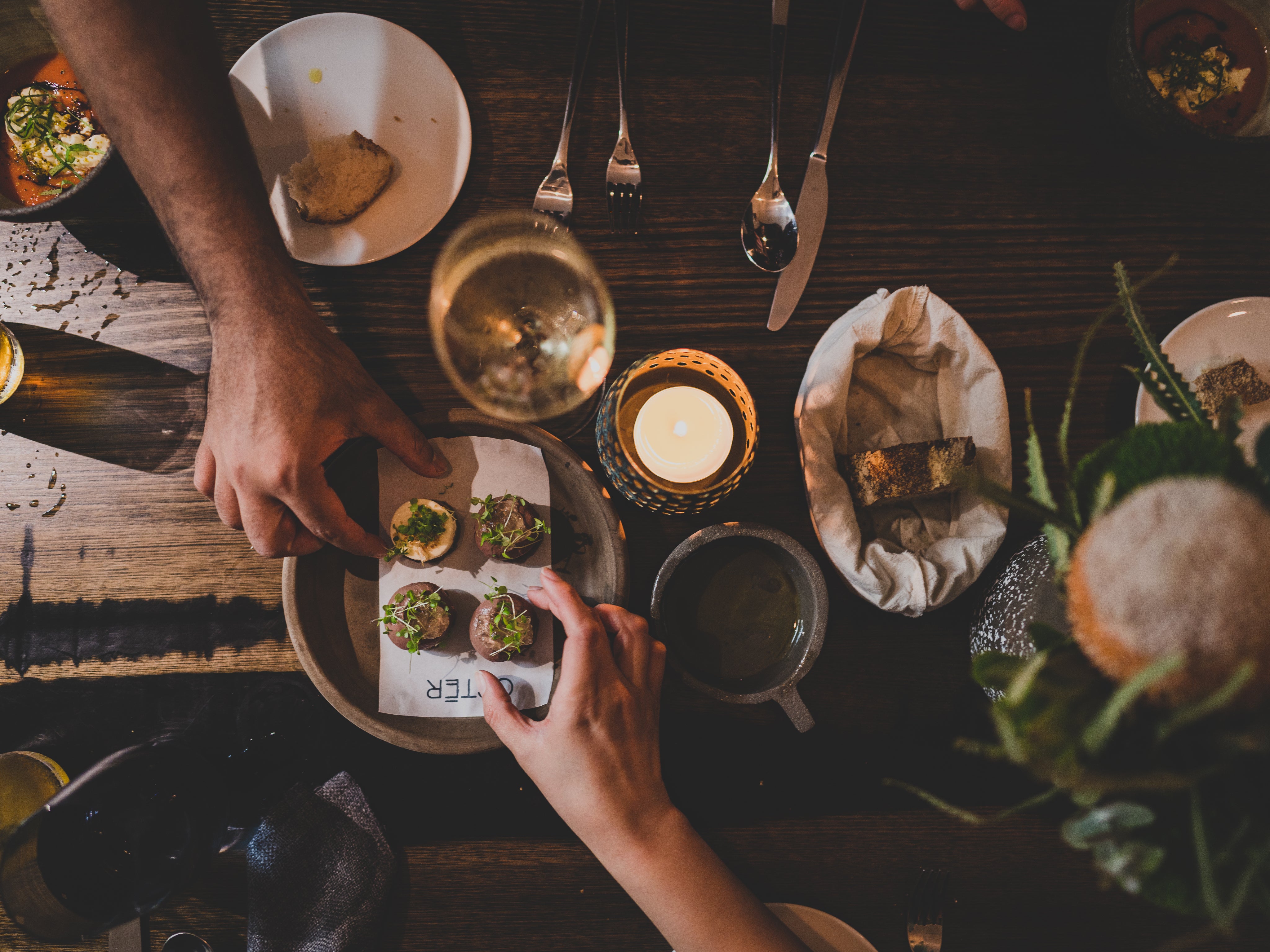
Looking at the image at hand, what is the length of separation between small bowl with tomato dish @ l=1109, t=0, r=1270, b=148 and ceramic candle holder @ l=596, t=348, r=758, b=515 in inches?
35.3

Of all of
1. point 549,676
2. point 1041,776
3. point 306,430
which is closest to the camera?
point 1041,776

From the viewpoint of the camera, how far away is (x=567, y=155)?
1.15 m

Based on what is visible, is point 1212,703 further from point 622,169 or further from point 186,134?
point 186,134

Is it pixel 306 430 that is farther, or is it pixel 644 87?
pixel 644 87

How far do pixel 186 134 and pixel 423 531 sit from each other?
2.35ft

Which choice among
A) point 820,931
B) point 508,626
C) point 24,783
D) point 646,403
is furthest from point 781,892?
point 24,783

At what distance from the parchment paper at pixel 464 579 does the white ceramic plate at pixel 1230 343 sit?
110 centimetres

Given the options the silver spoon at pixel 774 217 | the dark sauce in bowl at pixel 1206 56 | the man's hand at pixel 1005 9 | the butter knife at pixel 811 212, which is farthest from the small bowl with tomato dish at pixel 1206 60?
the silver spoon at pixel 774 217

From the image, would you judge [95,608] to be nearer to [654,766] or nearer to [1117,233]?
[654,766]

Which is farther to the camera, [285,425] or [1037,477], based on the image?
[285,425]

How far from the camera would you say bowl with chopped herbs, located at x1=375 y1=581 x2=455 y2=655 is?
1.07 meters

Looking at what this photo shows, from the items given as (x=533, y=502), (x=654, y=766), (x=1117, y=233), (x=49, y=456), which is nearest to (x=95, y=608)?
(x=49, y=456)

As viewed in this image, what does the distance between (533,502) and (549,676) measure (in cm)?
32

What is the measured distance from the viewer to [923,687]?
1.13m
